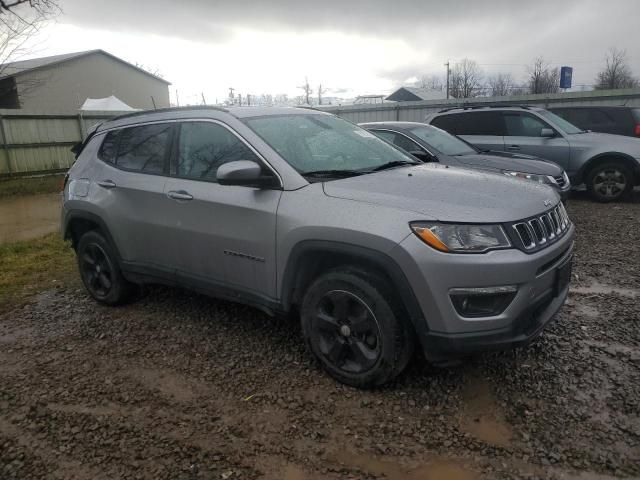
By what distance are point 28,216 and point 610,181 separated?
10.9m

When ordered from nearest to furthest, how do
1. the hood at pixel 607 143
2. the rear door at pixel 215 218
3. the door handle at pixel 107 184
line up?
the rear door at pixel 215 218
the door handle at pixel 107 184
the hood at pixel 607 143

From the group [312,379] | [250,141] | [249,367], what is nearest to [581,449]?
[312,379]

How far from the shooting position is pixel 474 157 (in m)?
7.24

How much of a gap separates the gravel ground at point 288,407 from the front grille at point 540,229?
0.90 metres

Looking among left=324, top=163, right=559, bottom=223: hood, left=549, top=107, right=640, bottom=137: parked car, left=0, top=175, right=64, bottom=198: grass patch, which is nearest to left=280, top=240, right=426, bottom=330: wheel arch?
left=324, top=163, right=559, bottom=223: hood

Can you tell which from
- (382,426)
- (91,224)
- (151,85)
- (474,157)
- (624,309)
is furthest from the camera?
(151,85)

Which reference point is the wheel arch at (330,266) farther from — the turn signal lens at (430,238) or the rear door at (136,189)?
the rear door at (136,189)

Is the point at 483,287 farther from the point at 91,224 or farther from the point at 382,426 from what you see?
the point at 91,224

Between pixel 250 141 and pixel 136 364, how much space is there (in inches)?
70.3

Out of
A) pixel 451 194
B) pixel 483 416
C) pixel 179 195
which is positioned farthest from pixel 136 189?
pixel 483 416

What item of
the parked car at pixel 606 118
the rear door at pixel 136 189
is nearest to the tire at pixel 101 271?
the rear door at pixel 136 189

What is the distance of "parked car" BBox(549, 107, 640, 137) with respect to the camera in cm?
1040

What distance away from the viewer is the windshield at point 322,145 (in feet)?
11.5

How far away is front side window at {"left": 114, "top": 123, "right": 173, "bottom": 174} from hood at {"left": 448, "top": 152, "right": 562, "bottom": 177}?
14.3 feet
